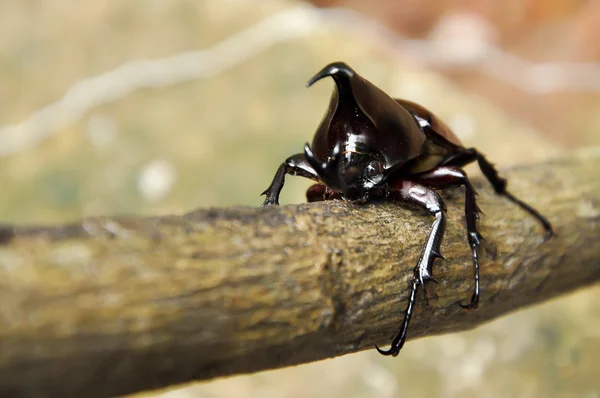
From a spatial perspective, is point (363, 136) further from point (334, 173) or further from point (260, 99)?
point (260, 99)

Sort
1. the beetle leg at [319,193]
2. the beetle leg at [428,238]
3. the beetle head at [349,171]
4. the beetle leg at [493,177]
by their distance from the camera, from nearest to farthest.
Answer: the beetle leg at [428,238], the beetle head at [349,171], the beetle leg at [319,193], the beetle leg at [493,177]

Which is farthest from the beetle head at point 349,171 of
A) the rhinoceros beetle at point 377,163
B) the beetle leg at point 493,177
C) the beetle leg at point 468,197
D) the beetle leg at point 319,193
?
the beetle leg at point 493,177

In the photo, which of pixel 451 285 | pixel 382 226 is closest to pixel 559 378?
pixel 451 285

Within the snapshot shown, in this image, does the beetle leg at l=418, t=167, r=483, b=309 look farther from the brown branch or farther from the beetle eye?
the beetle eye

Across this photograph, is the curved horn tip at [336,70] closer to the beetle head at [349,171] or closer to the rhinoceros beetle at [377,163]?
the rhinoceros beetle at [377,163]

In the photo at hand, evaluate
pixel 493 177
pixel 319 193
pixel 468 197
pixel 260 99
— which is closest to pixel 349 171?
pixel 319 193
